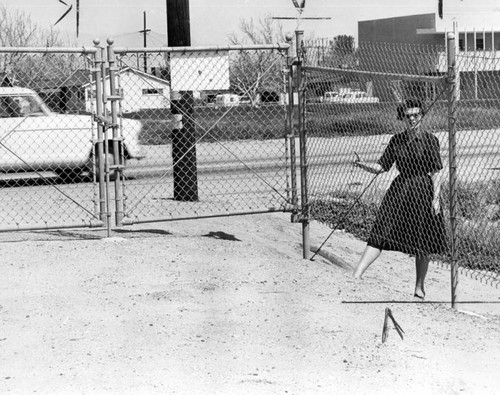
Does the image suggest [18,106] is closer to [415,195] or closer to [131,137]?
[131,137]

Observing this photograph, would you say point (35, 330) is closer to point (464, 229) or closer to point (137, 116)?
point (464, 229)

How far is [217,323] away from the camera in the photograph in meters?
7.23

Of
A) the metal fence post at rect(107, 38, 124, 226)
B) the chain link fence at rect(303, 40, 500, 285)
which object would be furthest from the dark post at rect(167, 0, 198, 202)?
the metal fence post at rect(107, 38, 124, 226)

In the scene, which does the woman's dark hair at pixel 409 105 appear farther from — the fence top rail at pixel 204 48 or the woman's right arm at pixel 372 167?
the fence top rail at pixel 204 48

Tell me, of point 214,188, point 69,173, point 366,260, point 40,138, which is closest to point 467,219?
point 214,188

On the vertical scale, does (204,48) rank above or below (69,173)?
above

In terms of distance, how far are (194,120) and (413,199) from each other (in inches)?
116

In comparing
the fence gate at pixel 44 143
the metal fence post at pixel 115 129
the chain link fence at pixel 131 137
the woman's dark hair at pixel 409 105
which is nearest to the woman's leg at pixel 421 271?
the woman's dark hair at pixel 409 105

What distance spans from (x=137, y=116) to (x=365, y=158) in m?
5.33

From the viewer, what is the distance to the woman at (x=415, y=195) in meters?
9.09

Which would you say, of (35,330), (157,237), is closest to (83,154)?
(157,237)

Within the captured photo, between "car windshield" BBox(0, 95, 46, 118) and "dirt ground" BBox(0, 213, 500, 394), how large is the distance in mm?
5339

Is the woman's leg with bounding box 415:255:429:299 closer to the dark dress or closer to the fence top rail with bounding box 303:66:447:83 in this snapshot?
the dark dress

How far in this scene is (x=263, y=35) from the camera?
49.0 m
